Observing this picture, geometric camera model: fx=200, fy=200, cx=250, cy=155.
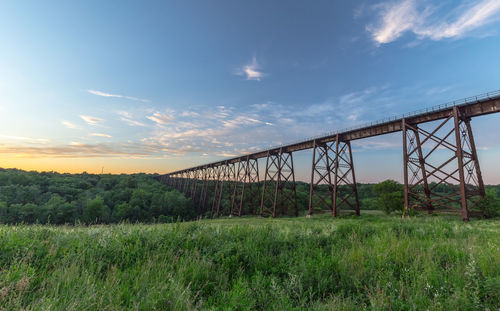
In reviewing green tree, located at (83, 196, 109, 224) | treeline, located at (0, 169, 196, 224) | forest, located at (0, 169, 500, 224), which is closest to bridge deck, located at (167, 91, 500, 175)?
forest, located at (0, 169, 500, 224)

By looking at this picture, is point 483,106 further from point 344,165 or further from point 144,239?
point 144,239

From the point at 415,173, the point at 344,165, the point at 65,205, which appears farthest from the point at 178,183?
the point at 415,173

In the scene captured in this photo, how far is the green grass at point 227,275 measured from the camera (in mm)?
2336

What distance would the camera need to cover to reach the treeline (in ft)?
140

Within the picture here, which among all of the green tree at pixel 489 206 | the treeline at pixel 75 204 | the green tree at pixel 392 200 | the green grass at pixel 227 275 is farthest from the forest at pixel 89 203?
the green grass at pixel 227 275

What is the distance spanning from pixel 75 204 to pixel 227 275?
6045cm

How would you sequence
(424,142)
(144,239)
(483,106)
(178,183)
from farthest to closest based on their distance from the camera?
1. (178,183)
2. (424,142)
3. (483,106)
4. (144,239)

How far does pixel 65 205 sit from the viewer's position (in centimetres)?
4422

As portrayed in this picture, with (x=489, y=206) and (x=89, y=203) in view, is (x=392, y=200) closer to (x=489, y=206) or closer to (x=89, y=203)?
(x=489, y=206)

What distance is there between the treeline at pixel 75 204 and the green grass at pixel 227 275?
37709 mm

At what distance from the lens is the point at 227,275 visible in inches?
134

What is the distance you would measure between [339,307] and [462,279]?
198 centimetres

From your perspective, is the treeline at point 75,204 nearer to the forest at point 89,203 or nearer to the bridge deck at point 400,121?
the forest at point 89,203

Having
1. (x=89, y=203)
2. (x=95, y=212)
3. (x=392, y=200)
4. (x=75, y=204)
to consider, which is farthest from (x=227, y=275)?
(x=75, y=204)
